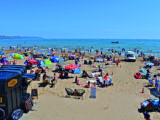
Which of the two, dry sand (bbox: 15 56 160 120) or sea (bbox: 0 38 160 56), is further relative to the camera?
sea (bbox: 0 38 160 56)

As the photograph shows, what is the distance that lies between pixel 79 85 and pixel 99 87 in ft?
5.54

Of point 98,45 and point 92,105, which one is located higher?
point 98,45

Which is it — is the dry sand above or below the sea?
below

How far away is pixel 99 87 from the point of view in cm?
1316

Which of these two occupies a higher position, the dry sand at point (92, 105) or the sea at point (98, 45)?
the sea at point (98, 45)

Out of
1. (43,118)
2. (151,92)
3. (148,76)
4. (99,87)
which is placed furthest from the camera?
(148,76)

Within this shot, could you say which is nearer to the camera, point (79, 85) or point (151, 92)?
point (151, 92)

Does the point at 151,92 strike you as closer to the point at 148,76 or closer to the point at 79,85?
the point at 148,76

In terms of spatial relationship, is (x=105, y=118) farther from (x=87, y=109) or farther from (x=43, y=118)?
(x=43, y=118)

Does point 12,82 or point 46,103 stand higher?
point 12,82

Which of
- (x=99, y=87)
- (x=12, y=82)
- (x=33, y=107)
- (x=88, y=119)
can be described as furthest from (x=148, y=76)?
(x=12, y=82)

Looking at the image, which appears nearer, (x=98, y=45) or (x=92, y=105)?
(x=92, y=105)

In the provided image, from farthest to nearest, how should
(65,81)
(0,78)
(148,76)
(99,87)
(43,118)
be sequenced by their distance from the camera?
(148,76), (65,81), (99,87), (43,118), (0,78)

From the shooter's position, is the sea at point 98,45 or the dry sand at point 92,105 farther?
the sea at point 98,45
